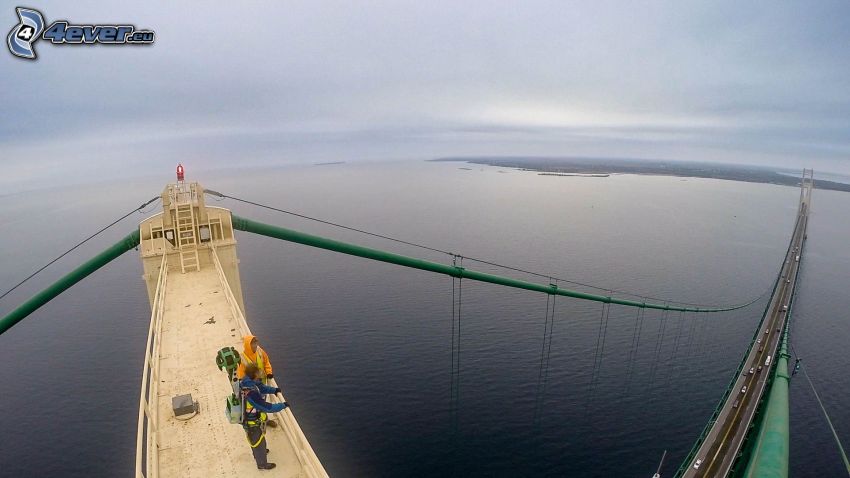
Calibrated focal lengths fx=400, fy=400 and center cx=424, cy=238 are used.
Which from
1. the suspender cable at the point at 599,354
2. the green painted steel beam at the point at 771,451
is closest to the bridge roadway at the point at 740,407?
the suspender cable at the point at 599,354

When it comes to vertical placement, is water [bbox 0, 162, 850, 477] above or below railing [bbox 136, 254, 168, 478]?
below

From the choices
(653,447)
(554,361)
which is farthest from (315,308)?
(653,447)

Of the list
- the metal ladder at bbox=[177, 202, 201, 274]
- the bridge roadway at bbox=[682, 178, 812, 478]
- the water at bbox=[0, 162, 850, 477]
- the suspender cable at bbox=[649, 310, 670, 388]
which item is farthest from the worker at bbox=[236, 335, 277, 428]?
the suspender cable at bbox=[649, 310, 670, 388]

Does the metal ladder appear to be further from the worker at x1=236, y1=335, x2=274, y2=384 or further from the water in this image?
the worker at x1=236, y1=335, x2=274, y2=384

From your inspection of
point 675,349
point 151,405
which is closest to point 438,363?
point 675,349

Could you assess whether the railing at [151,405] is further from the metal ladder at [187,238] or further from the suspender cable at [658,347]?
the suspender cable at [658,347]

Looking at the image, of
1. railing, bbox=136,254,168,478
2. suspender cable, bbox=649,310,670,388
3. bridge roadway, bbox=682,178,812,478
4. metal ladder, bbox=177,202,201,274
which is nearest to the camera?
railing, bbox=136,254,168,478

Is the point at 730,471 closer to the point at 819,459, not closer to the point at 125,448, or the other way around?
the point at 819,459
